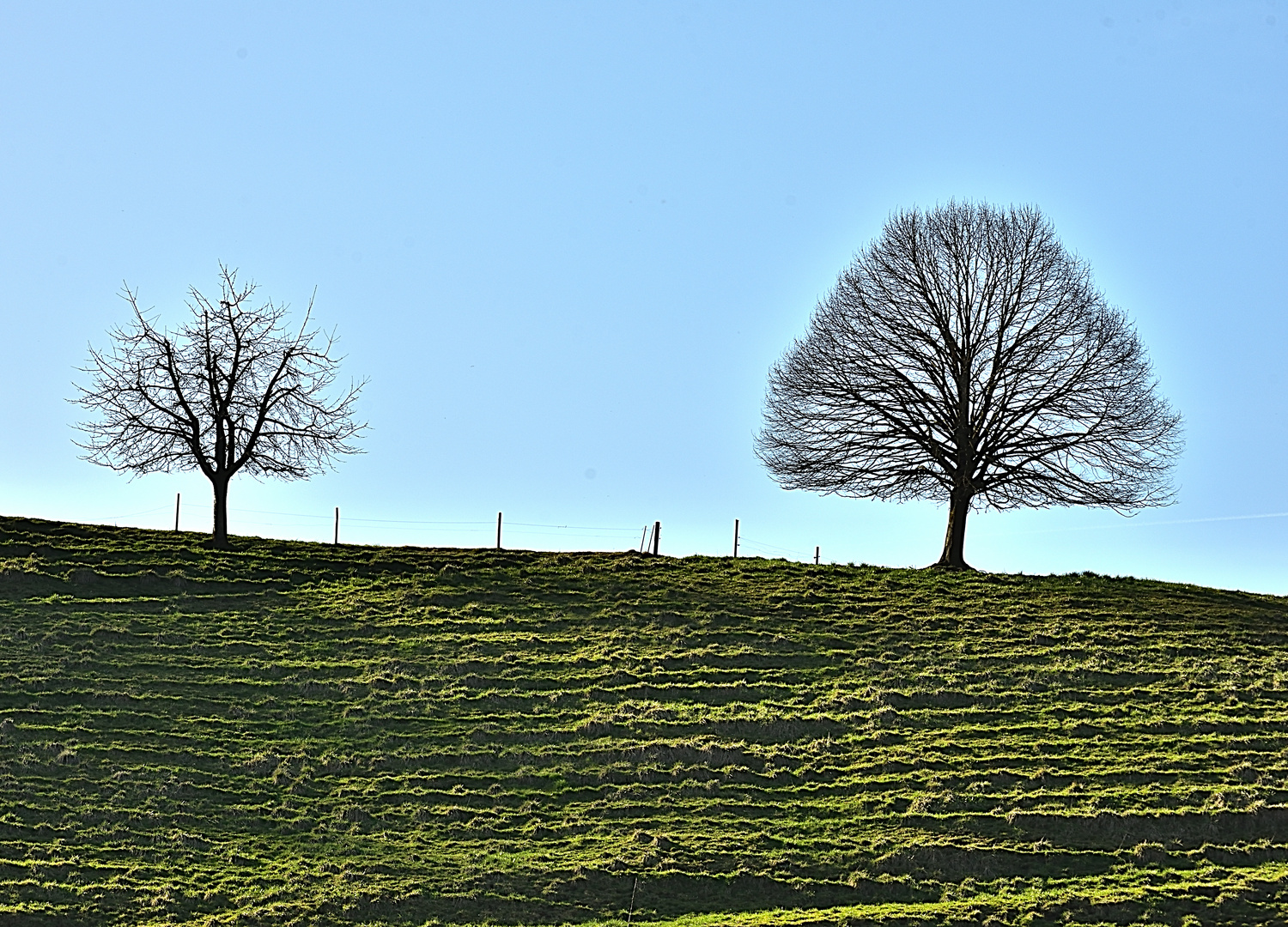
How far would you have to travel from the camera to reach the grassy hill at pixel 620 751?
21.9 m

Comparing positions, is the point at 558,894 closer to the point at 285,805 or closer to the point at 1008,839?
the point at 285,805

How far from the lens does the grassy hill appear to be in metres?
21.9

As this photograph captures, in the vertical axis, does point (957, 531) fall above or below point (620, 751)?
above

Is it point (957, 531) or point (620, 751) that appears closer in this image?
point (620, 751)

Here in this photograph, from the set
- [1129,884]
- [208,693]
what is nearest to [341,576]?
[208,693]

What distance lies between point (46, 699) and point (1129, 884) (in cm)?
2119

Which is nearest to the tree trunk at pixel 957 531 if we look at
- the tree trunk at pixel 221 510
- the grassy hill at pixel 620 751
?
the grassy hill at pixel 620 751

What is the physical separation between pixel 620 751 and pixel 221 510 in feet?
78.7

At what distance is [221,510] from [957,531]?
24.4m

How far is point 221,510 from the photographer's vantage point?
155ft

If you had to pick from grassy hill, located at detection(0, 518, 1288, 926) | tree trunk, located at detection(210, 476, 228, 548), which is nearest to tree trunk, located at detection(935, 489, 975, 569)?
grassy hill, located at detection(0, 518, 1288, 926)

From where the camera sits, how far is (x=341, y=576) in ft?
140

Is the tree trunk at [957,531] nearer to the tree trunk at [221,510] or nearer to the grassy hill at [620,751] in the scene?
the grassy hill at [620,751]

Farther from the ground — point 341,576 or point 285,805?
point 341,576
